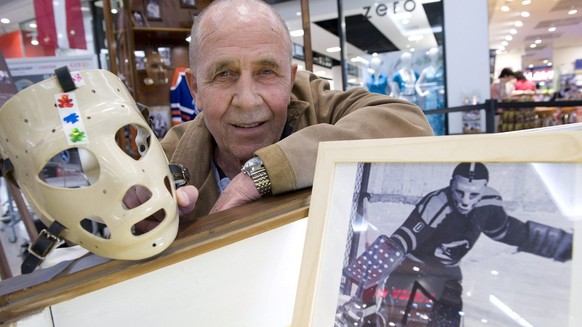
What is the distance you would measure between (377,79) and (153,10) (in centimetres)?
267

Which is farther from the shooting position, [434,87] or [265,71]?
[434,87]

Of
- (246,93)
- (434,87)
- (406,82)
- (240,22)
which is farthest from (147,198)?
(406,82)

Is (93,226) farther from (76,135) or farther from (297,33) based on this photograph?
(297,33)

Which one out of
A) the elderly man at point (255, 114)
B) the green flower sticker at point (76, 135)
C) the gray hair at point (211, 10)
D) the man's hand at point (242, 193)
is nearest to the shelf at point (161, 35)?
the elderly man at point (255, 114)

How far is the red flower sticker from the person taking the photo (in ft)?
1.85

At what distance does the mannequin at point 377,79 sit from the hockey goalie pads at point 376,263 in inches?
175

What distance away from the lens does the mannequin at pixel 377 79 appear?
4750 mm

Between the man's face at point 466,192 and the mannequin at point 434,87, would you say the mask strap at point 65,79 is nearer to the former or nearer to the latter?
the man's face at point 466,192

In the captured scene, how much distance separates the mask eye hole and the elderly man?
16 centimetres

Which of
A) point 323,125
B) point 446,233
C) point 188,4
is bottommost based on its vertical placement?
point 446,233

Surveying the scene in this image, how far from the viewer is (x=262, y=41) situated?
3.34 ft

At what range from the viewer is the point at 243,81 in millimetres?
1039

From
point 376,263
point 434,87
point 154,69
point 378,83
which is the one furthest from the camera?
point 378,83

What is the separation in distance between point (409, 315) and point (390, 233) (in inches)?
3.7
